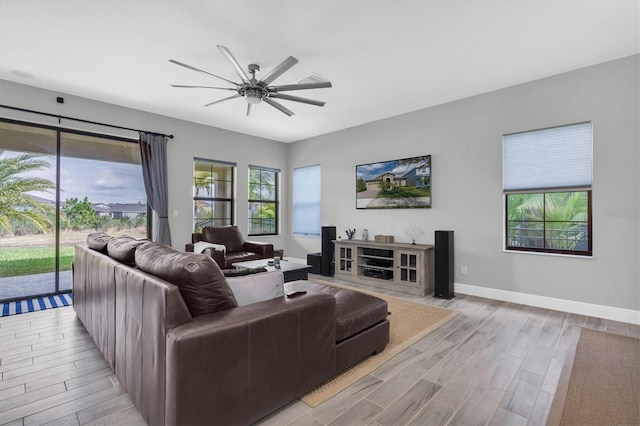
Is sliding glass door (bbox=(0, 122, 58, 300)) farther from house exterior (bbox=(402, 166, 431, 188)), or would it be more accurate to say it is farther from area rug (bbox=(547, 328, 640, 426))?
area rug (bbox=(547, 328, 640, 426))

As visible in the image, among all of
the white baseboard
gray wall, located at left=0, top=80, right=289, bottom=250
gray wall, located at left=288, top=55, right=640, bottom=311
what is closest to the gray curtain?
gray wall, located at left=0, top=80, right=289, bottom=250

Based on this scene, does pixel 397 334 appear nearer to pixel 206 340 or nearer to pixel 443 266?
pixel 443 266

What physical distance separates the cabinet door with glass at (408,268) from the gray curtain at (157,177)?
157 inches

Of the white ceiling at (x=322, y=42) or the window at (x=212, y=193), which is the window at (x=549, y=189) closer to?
the white ceiling at (x=322, y=42)

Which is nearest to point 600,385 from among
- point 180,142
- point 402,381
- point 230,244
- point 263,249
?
point 402,381

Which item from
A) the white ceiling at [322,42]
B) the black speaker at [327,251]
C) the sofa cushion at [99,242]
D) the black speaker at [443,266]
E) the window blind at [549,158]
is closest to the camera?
the white ceiling at [322,42]

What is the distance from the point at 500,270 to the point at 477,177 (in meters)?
1.37

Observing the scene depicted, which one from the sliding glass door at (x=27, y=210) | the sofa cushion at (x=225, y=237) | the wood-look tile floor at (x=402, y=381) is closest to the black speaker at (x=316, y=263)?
the sofa cushion at (x=225, y=237)

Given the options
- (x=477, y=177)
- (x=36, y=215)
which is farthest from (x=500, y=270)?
(x=36, y=215)

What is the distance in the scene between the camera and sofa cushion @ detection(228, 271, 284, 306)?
1851 millimetres

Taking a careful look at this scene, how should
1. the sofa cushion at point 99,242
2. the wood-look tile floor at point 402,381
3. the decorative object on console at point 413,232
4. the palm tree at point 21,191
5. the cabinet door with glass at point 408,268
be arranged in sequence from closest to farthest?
the wood-look tile floor at point 402,381 → the sofa cushion at point 99,242 → the palm tree at point 21,191 → the cabinet door with glass at point 408,268 → the decorative object on console at point 413,232

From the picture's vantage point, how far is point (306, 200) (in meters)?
6.94

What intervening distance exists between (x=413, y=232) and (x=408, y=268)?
0.77 metres

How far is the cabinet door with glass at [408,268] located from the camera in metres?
4.48
